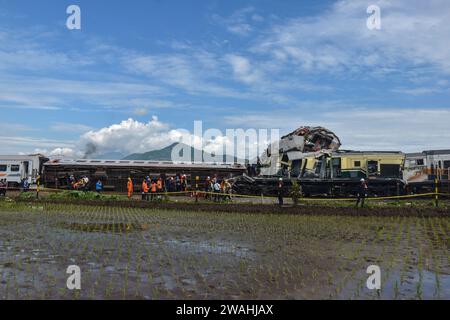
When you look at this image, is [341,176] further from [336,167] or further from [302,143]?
[302,143]

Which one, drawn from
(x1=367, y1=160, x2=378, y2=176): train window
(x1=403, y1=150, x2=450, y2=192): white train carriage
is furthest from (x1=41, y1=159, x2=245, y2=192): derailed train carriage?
(x1=403, y1=150, x2=450, y2=192): white train carriage

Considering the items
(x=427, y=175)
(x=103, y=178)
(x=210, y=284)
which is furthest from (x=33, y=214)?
(x=427, y=175)

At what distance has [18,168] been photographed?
3322cm

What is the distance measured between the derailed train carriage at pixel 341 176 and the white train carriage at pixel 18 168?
1625cm

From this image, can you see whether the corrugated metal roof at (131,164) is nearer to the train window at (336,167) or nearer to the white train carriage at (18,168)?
the white train carriage at (18,168)

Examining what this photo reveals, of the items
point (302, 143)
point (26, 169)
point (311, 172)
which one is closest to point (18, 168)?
point (26, 169)

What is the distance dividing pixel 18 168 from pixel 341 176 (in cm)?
2373

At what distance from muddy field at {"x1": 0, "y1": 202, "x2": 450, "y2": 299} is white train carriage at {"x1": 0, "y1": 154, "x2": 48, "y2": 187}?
19.5 metres

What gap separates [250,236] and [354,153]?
17.1 meters

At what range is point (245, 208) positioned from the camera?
1952 cm

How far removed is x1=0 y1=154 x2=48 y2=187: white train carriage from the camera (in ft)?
108

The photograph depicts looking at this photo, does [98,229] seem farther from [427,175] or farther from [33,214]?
[427,175]

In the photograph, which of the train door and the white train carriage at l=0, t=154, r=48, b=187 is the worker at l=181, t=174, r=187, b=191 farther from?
the train door

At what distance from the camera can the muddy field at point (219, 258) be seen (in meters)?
6.36
